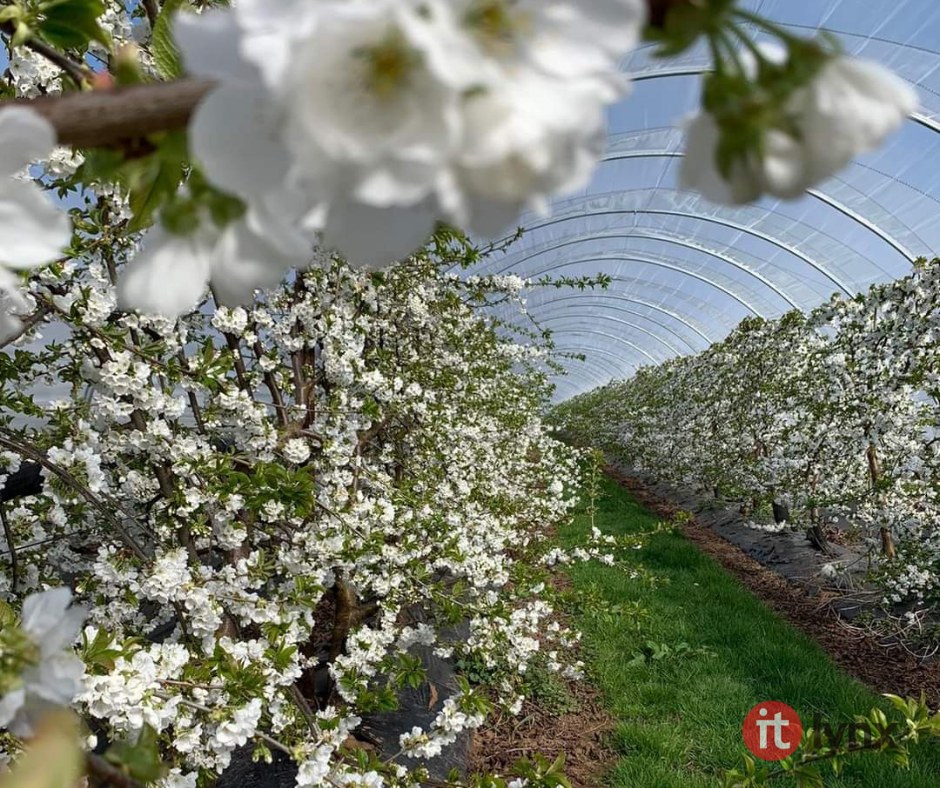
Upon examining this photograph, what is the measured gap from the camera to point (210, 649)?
202 cm

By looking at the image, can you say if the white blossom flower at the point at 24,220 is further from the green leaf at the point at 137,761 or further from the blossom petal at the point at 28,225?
the green leaf at the point at 137,761

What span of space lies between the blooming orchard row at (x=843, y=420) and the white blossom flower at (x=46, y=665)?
16.0ft

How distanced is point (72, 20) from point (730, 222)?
11272 millimetres

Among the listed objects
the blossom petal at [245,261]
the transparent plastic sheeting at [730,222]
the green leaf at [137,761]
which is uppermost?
the transparent plastic sheeting at [730,222]

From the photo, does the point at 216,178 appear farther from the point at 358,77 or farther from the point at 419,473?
the point at 419,473

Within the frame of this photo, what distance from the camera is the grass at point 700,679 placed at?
10.9 ft

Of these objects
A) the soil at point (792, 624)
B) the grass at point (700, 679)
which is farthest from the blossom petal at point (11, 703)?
the soil at point (792, 624)

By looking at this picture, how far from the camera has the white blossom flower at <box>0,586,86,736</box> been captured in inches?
23.1

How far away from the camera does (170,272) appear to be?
0.43m

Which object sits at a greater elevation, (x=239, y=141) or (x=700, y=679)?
(x=700, y=679)

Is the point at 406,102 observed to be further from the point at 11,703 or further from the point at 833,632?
the point at 833,632

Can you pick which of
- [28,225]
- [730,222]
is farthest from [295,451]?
[730,222]

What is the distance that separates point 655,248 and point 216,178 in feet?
44.9

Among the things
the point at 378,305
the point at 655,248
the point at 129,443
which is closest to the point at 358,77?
the point at 129,443
